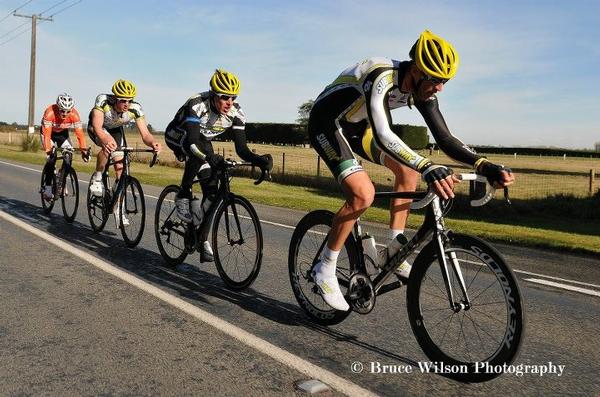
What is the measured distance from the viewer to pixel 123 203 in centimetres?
751

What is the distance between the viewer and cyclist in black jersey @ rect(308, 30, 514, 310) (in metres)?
3.28

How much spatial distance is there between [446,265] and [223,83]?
298cm

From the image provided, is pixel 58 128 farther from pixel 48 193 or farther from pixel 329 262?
pixel 329 262

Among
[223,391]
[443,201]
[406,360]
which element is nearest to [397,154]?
[443,201]

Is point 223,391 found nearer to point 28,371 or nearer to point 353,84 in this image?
point 28,371

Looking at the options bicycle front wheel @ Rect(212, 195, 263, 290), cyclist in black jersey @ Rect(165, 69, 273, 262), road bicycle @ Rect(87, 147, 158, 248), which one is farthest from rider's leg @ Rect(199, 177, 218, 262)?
road bicycle @ Rect(87, 147, 158, 248)

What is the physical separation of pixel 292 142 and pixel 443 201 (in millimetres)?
90294

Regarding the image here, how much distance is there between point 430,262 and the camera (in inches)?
133

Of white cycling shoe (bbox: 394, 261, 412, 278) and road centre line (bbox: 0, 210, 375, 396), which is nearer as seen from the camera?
road centre line (bbox: 0, 210, 375, 396)

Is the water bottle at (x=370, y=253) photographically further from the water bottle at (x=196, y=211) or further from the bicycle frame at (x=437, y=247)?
the water bottle at (x=196, y=211)

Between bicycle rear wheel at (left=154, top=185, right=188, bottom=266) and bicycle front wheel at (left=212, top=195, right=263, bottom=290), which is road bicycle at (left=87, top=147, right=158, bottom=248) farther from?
bicycle front wheel at (left=212, top=195, right=263, bottom=290)

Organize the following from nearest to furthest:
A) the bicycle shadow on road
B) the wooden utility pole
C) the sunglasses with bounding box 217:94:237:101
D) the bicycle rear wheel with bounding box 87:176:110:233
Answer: the bicycle shadow on road
the sunglasses with bounding box 217:94:237:101
the bicycle rear wheel with bounding box 87:176:110:233
the wooden utility pole

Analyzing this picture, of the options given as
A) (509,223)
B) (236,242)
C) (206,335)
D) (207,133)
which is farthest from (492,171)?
(509,223)

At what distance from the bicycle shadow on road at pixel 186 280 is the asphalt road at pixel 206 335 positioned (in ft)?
0.07
